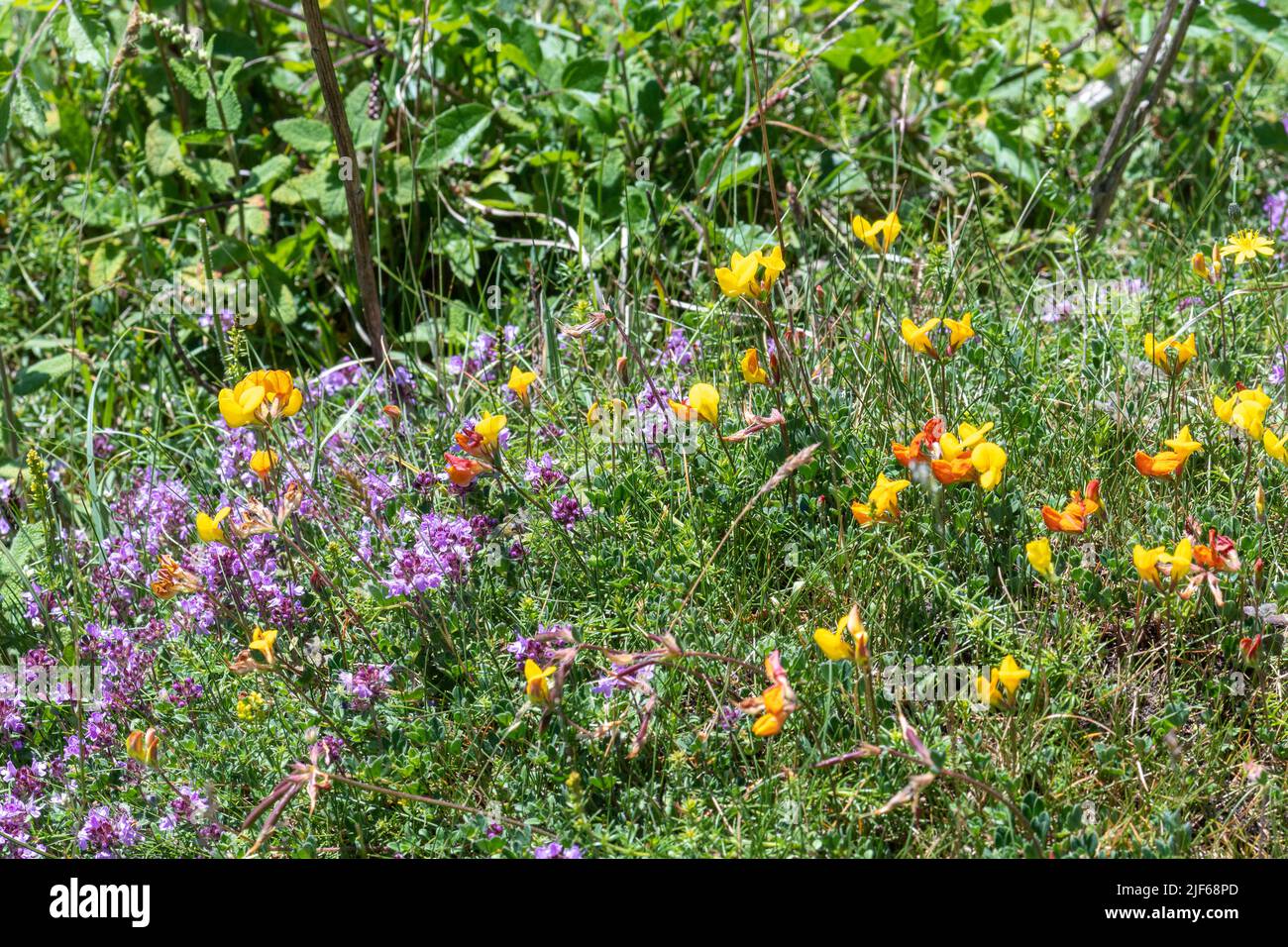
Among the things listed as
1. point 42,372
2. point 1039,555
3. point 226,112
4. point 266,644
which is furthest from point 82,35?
point 1039,555

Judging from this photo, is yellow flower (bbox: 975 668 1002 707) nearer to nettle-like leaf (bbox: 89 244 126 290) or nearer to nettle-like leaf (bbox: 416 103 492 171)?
nettle-like leaf (bbox: 416 103 492 171)

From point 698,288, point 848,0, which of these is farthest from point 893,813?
point 848,0

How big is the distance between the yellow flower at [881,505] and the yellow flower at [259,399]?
963 mm

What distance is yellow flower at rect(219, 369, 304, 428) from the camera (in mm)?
2092

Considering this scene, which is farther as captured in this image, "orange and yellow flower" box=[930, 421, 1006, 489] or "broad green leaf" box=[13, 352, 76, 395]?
"broad green leaf" box=[13, 352, 76, 395]

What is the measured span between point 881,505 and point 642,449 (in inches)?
28.1

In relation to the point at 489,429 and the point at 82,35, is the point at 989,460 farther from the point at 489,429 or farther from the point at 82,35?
the point at 82,35

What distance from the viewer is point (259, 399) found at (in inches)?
82.3

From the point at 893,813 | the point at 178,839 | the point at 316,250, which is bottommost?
the point at 178,839

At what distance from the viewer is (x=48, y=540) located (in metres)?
2.55

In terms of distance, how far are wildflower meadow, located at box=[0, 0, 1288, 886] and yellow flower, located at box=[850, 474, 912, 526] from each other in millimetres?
11

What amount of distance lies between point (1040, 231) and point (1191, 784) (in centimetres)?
198

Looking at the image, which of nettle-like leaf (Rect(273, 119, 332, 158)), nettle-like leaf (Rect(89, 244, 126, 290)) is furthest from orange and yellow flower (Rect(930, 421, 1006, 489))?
nettle-like leaf (Rect(89, 244, 126, 290))

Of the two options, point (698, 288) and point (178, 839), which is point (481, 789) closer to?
point (178, 839)
